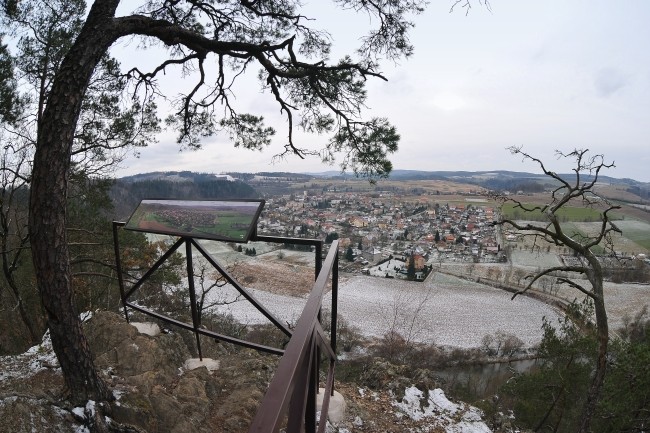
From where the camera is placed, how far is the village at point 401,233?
32.8 metres

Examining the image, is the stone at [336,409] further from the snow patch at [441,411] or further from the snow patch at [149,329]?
Answer: the snow patch at [149,329]

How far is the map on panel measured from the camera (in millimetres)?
1711

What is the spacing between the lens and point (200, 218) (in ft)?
6.31

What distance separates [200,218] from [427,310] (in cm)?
2715

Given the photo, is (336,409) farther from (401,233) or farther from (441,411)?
(401,233)

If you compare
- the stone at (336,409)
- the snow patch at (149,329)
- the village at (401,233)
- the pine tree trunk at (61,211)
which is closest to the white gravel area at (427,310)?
the village at (401,233)

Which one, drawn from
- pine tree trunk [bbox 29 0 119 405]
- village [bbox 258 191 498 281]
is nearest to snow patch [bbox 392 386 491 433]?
pine tree trunk [bbox 29 0 119 405]

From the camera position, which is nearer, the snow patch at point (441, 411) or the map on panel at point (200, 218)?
the map on panel at point (200, 218)

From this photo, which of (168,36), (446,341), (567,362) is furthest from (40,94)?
(446,341)

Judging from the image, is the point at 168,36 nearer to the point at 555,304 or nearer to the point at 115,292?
the point at 115,292

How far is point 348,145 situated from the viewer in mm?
3340

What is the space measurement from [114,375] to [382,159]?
2.52m

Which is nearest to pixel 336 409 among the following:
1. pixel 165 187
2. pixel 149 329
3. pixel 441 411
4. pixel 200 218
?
pixel 441 411

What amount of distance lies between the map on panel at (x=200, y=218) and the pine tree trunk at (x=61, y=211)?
45cm
